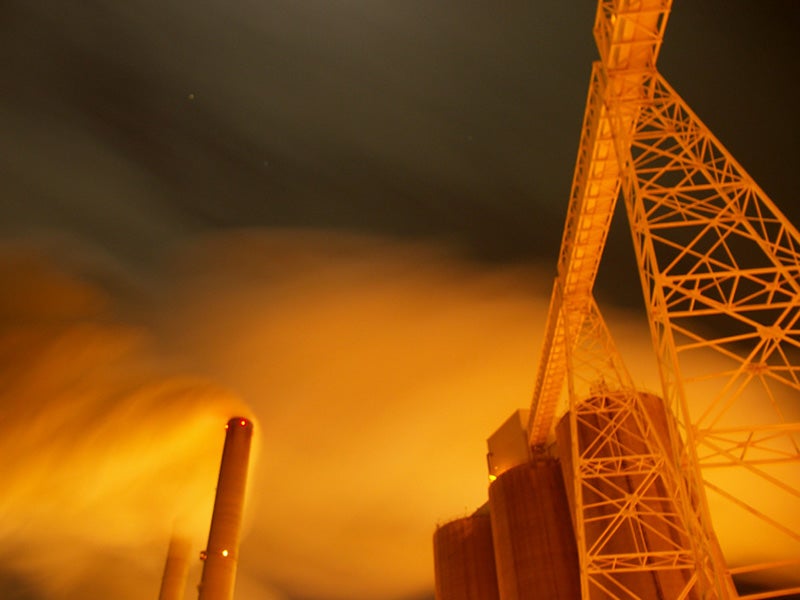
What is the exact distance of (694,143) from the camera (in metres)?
16.8

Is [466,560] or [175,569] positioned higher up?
[175,569]

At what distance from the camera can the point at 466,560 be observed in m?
41.9

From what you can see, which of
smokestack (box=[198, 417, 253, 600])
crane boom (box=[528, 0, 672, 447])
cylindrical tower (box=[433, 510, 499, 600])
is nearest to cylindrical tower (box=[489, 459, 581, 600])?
cylindrical tower (box=[433, 510, 499, 600])

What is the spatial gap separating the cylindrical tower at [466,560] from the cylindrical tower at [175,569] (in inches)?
994

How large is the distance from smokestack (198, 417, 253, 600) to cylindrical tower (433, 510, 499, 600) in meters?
14.1

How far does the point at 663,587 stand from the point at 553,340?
36.8 feet

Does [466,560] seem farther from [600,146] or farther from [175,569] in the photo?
[600,146]

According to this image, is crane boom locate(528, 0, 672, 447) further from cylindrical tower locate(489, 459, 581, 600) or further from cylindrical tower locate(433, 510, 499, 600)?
cylindrical tower locate(433, 510, 499, 600)

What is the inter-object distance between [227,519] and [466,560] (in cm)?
1638

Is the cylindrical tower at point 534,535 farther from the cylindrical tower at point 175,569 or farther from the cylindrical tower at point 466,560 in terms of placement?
the cylindrical tower at point 175,569

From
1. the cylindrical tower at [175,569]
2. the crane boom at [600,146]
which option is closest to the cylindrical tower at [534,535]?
the crane boom at [600,146]

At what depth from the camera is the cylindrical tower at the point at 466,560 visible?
40750mm

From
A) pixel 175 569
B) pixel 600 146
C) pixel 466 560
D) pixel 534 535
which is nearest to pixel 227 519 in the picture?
pixel 466 560

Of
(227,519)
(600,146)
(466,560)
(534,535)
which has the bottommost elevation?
(534,535)
